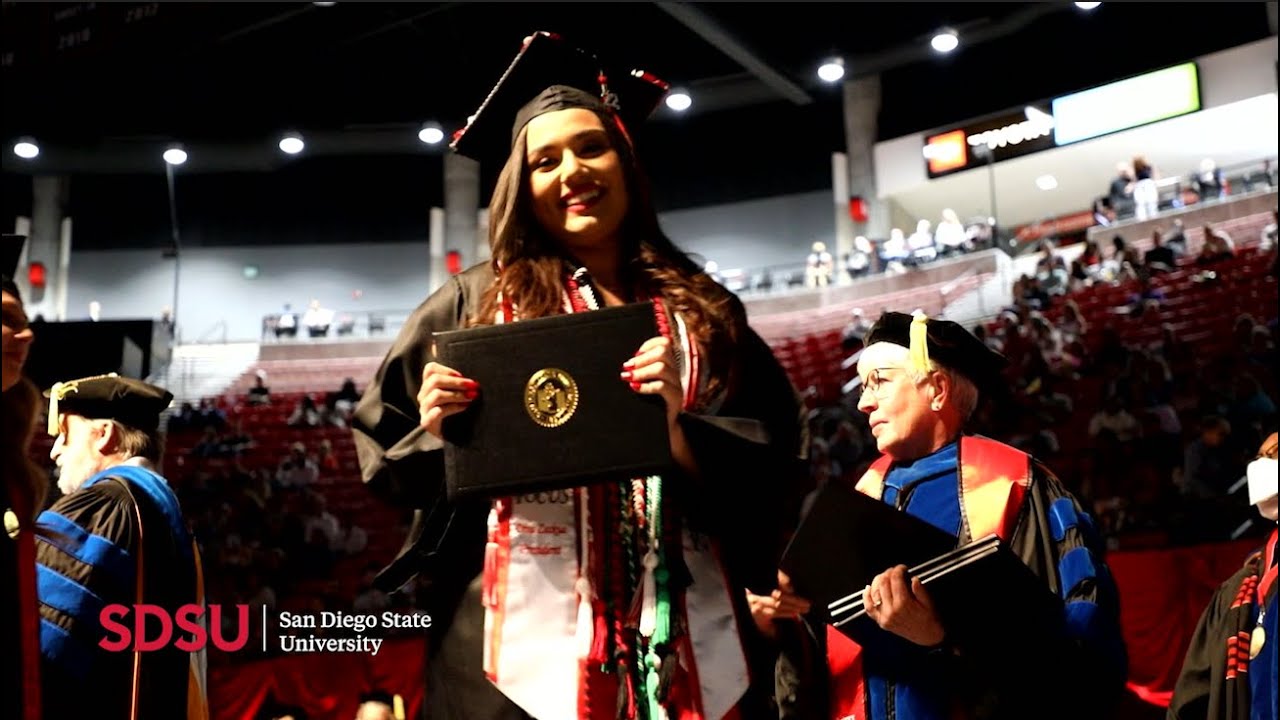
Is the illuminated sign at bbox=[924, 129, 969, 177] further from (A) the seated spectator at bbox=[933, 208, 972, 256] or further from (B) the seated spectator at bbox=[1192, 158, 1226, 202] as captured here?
(B) the seated spectator at bbox=[1192, 158, 1226, 202]

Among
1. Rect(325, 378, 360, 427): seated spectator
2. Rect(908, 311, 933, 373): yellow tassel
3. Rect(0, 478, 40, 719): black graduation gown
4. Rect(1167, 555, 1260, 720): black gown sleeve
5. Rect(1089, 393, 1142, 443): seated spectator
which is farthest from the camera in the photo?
Rect(325, 378, 360, 427): seated spectator

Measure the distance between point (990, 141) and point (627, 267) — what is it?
24.3 metres

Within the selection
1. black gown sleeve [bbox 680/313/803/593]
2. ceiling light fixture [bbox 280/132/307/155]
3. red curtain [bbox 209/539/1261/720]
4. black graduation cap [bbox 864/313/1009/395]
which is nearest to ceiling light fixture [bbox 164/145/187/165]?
ceiling light fixture [bbox 280/132/307/155]

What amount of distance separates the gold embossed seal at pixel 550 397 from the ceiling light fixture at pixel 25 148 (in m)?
24.5

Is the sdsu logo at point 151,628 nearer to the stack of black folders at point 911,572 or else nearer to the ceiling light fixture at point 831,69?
the stack of black folders at point 911,572

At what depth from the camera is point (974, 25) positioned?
2317cm

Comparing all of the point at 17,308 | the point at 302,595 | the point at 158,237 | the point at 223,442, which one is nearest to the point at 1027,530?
the point at 17,308

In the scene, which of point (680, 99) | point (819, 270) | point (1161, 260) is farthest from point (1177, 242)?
point (680, 99)

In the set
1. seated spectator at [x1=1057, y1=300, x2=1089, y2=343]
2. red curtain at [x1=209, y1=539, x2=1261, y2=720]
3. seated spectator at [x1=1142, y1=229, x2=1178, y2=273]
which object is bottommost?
red curtain at [x1=209, y1=539, x2=1261, y2=720]

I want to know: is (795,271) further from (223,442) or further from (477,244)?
(223,442)

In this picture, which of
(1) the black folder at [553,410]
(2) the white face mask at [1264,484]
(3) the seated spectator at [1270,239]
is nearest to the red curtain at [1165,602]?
(2) the white face mask at [1264,484]

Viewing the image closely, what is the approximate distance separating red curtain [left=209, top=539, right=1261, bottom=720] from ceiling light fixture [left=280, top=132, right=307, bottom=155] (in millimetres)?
16516

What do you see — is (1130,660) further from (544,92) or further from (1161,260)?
(1161,260)

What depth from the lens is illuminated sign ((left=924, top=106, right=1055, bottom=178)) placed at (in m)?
24.9
